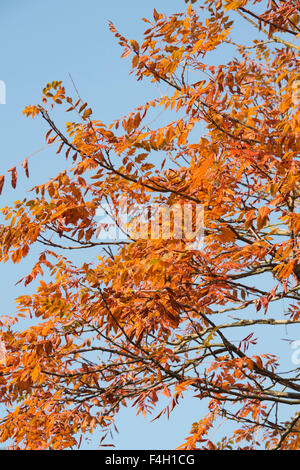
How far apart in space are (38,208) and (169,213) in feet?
3.84

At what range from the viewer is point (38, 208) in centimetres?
432

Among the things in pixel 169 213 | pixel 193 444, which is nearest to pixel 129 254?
pixel 169 213

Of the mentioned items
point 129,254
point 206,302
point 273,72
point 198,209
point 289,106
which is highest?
point 273,72

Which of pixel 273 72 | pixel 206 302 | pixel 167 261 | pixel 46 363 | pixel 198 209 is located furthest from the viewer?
pixel 273 72

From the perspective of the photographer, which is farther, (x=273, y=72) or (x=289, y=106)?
(x=273, y=72)

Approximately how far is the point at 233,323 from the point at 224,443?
2558mm

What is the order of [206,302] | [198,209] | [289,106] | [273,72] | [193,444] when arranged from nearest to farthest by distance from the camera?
[289,106]
[198,209]
[206,302]
[193,444]
[273,72]

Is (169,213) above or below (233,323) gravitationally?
above

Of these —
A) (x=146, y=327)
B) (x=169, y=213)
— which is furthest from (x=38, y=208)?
(x=146, y=327)

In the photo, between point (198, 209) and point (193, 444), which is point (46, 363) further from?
point (198, 209)

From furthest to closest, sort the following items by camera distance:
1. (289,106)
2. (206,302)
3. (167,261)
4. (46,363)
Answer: (46,363), (206,302), (167,261), (289,106)
